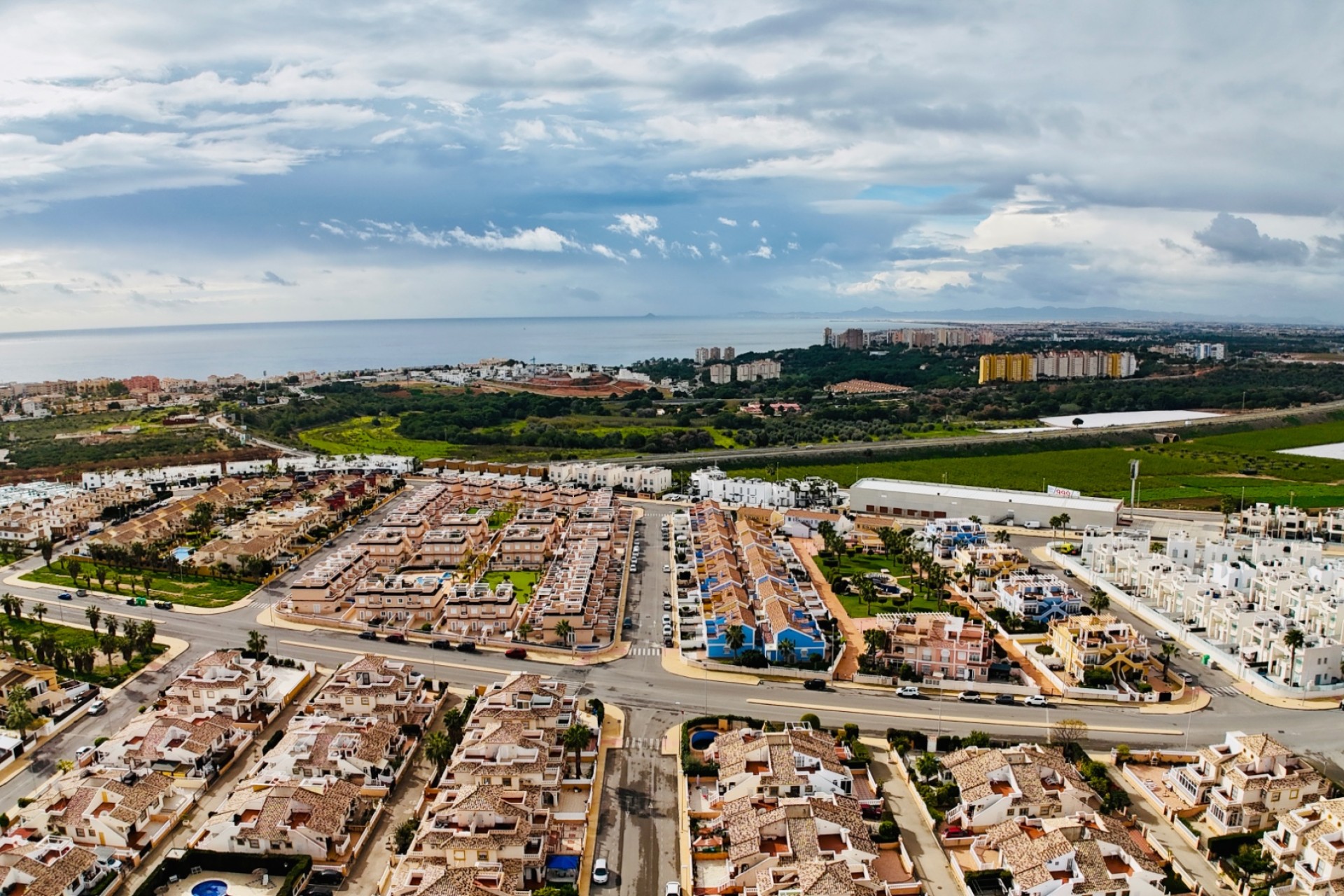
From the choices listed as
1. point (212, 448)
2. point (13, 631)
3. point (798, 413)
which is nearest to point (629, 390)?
point (798, 413)

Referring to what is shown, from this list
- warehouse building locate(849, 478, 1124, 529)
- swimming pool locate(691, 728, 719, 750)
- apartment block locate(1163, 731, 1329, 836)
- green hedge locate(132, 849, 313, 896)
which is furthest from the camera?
warehouse building locate(849, 478, 1124, 529)

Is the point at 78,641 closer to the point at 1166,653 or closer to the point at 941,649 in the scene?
the point at 941,649

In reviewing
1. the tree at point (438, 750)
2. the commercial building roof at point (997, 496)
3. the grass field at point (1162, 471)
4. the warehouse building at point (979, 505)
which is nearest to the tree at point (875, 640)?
the tree at point (438, 750)

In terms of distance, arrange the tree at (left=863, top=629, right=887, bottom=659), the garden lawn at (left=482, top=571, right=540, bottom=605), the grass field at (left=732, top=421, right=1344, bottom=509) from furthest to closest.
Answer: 1. the grass field at (left=732, top=421, right=1344, bottom=509)
2. the garden lawn at (left=482, top=571, right=540, bottom=605)
3. the tree at (left=863, top=629, right=887, bottom=659)

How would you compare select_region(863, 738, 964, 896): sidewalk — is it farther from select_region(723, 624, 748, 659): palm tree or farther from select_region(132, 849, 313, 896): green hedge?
select_region(132, 849, 313, 896): green hedge

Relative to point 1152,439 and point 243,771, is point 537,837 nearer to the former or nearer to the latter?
point 243,771

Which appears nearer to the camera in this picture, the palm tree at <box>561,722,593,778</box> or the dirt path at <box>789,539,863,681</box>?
the palm tree at <box>561,722,593,778</box>

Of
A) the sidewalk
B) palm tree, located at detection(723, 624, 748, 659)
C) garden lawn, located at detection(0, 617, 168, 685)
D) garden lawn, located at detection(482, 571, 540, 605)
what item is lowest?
the sidewalk

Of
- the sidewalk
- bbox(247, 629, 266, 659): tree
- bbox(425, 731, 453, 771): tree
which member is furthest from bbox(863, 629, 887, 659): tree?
bbox(247, 629, 266, 659): tree
